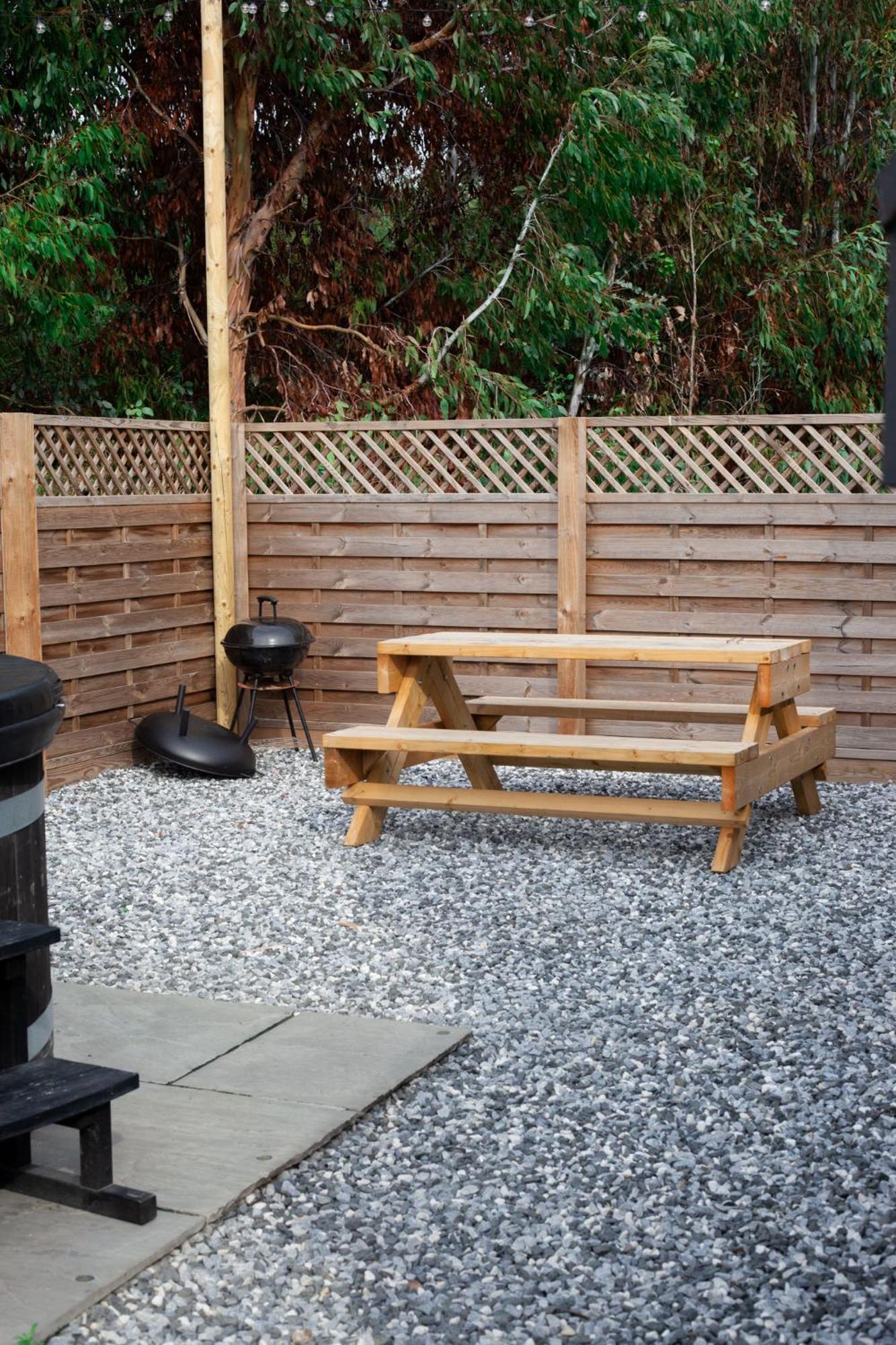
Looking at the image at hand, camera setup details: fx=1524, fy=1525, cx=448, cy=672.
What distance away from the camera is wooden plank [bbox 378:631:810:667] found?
17.7ft

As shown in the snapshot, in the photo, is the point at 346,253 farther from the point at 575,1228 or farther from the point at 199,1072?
the point at 575,1228

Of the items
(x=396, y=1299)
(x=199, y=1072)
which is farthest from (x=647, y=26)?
(x=396, y=1299)

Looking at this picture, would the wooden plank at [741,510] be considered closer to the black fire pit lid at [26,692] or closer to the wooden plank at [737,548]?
the wooden plank at [737,548]

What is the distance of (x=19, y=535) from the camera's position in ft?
21.4

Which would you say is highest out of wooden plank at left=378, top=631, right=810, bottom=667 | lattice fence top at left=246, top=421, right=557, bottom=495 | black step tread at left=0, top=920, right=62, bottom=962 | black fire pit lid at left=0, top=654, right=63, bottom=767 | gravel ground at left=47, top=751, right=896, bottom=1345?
lattice fence top at left=246, top=421, right=557, bottom=495

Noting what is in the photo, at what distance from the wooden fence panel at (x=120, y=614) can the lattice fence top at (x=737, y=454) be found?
2114 millimetres

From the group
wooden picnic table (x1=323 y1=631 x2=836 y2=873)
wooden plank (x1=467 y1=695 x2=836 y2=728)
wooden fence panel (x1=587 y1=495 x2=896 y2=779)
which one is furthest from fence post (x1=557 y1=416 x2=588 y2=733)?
wooden picnic table (x1=323 y1=631 x2=836 y2=873)

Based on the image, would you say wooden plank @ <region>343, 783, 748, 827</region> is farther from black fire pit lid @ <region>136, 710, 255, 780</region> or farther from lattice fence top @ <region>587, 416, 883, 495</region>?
lattice fence top @ <region>587, 416, 883, 495</region>

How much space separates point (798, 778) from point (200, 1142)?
3.55m

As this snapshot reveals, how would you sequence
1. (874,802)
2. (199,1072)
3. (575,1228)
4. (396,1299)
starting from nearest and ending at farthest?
(396,1299)
(575,1228)
(199,1072)
(874,802)

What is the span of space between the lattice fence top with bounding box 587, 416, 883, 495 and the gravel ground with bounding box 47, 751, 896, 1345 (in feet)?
5.23

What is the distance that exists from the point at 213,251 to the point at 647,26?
14.3 feet

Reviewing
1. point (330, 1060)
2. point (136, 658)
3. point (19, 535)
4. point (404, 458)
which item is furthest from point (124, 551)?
point (330, 1060)

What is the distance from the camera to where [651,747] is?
5.32 meters
